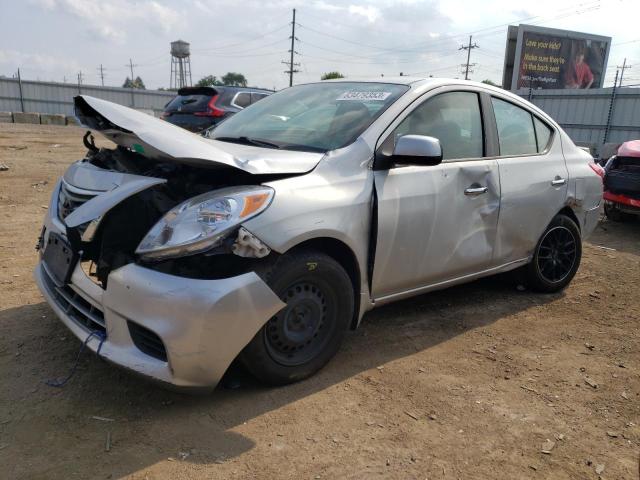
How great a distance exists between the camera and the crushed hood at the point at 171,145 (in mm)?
2488

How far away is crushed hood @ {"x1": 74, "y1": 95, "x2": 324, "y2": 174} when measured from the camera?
98.0 inches

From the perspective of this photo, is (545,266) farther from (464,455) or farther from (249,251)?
(249,251)

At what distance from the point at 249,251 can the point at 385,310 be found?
6.19 feet

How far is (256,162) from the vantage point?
8.70 feet

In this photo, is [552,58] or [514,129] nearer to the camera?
Answer: [514,129]

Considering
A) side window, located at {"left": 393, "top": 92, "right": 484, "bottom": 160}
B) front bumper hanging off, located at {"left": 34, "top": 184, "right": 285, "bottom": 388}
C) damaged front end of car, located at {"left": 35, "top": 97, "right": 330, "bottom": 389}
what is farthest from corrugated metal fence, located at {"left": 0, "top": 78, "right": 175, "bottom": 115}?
front bumper hanging off, located at {"left": 34, "top": 184, "right": 285, "bottom": 388}

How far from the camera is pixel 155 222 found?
2.56 meters

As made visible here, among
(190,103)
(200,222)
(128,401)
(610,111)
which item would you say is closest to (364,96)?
(200,222)

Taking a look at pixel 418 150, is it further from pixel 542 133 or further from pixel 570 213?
pixel 570 213

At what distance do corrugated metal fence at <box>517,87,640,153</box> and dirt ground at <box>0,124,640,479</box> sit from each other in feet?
46.4

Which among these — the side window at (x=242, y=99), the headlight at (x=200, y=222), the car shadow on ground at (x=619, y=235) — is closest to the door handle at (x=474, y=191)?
the headlight at (x=200, y=222)

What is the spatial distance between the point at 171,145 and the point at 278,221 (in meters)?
0.61

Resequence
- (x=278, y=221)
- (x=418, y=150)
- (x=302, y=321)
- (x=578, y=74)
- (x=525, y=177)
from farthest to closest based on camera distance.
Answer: (x=578, y=74) → (x=525, y=177) → (x=418, y=150) → (x=302, y=321) → (x=278, y=221)

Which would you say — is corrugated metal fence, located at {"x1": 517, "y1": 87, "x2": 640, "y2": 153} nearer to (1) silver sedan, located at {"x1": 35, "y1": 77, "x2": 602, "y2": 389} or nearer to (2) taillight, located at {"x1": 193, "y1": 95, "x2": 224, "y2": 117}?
(2) taillight, located at {"x1": 193, "y1": 95, "x2": 224, "y2": 117}
